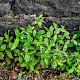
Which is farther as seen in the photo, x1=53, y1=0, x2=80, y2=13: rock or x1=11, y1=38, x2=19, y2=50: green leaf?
x1=53, y1=0, x2=80, y2=13: rock

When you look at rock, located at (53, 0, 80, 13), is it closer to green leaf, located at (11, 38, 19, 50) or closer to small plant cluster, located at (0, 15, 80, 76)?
small plant cluster, located at (0, 15, 80, 76)

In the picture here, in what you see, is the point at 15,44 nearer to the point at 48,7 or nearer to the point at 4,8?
the point at 4,8

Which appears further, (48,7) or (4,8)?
(48,7)

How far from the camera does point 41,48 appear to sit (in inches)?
156

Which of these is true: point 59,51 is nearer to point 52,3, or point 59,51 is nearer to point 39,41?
point 39,41

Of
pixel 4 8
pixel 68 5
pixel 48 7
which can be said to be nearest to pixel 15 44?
pixel 4 8

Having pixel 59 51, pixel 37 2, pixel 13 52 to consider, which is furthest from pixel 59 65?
pixel 37 2

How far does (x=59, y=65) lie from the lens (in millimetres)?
4215

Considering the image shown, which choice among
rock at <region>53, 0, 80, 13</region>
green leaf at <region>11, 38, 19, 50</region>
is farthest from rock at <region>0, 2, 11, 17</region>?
rock at <region>53, 0, 80, 13</region>

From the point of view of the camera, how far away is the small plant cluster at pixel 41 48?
4004 mm

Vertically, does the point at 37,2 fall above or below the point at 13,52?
above

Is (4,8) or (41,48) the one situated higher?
(4,8)

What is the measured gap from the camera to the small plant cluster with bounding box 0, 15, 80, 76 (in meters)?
4.00

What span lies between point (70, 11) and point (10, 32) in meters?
0.98
